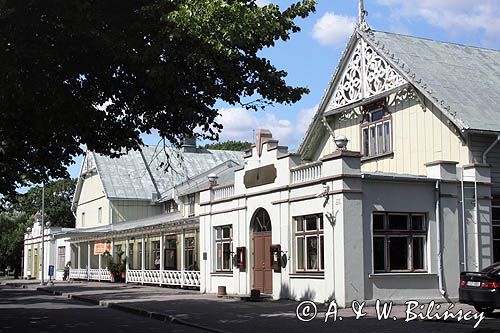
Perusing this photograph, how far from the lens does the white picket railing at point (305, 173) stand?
21.8 meters

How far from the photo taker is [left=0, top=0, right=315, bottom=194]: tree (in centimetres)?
1215

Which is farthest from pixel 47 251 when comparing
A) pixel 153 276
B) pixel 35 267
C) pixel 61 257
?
pixel 153 276

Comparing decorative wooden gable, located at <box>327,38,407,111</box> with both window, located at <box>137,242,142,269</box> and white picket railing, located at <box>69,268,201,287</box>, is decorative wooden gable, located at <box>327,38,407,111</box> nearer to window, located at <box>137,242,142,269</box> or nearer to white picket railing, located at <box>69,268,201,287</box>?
white picket railing, located at <box>69,268,201,287</box>

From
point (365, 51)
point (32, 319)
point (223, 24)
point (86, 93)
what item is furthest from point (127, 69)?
point (365, 51)

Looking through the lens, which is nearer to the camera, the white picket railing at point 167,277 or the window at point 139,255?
A: the white picket railing at point 167,277

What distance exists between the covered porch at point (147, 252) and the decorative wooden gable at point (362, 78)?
9164 millimetres

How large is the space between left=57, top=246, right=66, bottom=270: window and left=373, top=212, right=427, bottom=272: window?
39.7 metres

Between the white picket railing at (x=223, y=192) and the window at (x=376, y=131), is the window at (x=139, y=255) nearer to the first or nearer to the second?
the white picket railing at (x=223, y=192)

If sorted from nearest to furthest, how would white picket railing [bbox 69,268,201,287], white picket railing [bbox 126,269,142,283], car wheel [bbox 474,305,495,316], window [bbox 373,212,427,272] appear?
1. car wheel [bbox 474,305,495,316]
2. window [bbox 373,212,427,272]
3. white picket railing [bbox 69,268,201,287]
4. white picket railing [bbox 126,269,142,283]

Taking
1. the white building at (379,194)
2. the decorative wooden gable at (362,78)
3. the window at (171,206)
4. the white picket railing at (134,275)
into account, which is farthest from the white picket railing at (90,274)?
the decorative wooden gable at (362,78)

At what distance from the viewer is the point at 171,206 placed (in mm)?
50938

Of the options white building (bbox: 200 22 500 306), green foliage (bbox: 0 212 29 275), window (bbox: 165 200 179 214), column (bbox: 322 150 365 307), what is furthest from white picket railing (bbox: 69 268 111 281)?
column (bbox: 322 150 365 307)

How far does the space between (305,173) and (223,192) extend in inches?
248

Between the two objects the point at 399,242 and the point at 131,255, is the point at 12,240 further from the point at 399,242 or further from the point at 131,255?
the point at 399,242
